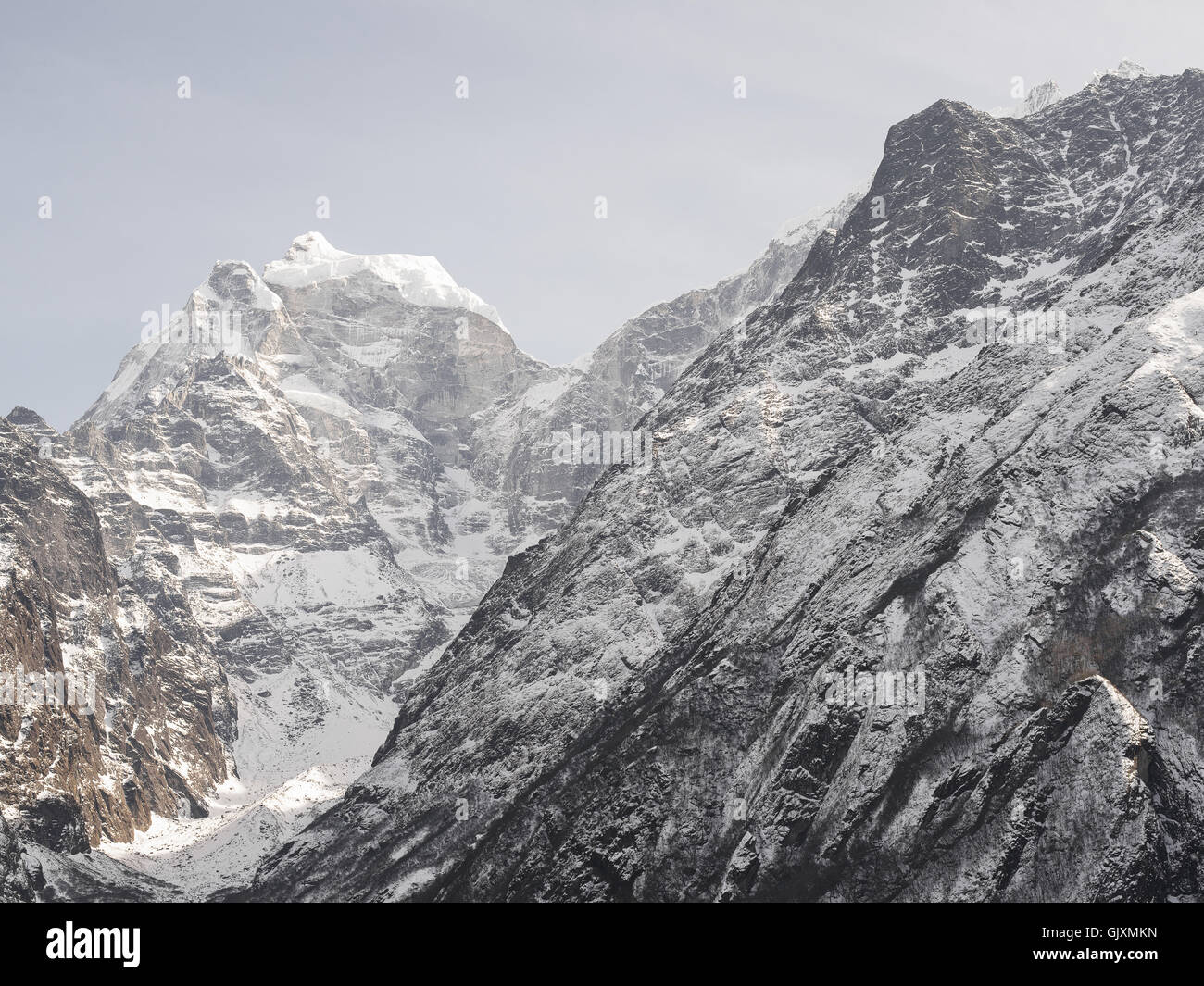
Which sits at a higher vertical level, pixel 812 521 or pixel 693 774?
pixel 812 521

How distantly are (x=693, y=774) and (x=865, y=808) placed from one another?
25.9 m

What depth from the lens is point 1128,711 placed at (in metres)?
96.7

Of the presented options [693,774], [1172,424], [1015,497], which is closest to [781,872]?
[693,774]

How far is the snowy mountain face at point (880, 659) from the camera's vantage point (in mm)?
99938

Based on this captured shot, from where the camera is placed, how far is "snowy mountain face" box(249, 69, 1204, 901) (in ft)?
328

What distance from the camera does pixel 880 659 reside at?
118562 millimetres

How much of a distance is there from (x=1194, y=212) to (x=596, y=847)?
113 meters
